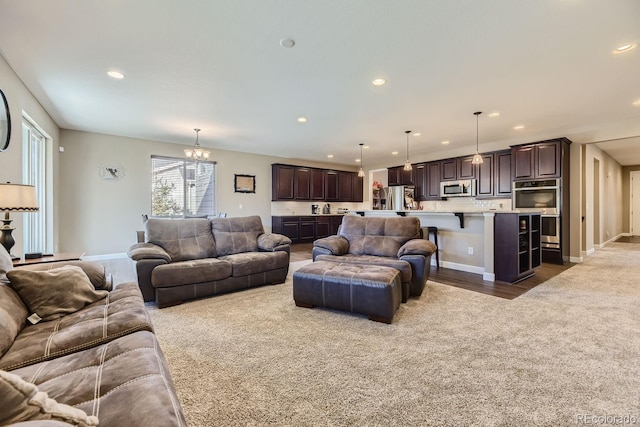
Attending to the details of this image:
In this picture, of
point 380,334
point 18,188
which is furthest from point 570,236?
point 18,188

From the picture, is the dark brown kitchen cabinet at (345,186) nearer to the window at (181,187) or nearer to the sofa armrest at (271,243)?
the window at (181,187)

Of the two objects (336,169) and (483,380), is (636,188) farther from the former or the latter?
(483,380)

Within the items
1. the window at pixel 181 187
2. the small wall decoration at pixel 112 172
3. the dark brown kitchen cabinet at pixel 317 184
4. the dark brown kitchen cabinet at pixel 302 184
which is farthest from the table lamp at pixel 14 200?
the dark brown kitchen cabinet at pixel 317 184

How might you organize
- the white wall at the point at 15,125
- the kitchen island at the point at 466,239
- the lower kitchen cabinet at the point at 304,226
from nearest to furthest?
the white wall at the point at 15,125 → the kitchen island at the point at 466,239 → the lower kitchen cabinet at the point at 304,226

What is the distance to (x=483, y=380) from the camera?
1.76m

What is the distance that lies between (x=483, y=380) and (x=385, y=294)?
3.09 feet

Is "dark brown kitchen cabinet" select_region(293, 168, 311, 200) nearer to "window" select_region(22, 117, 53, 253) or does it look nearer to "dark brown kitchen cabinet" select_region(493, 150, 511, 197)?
"dark brown kitchen cabinet" select_region(493, 150, 511, 197)

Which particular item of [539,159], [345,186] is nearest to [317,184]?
[345,186]

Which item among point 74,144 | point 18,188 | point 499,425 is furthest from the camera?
point 74,144

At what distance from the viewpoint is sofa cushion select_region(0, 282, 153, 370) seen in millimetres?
1274

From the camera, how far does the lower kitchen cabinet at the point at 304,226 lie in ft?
26.8

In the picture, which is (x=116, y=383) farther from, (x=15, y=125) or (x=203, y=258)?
(x=15, y=125)

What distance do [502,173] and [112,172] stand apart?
332 inches

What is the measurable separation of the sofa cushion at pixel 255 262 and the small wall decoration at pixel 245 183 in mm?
4063
